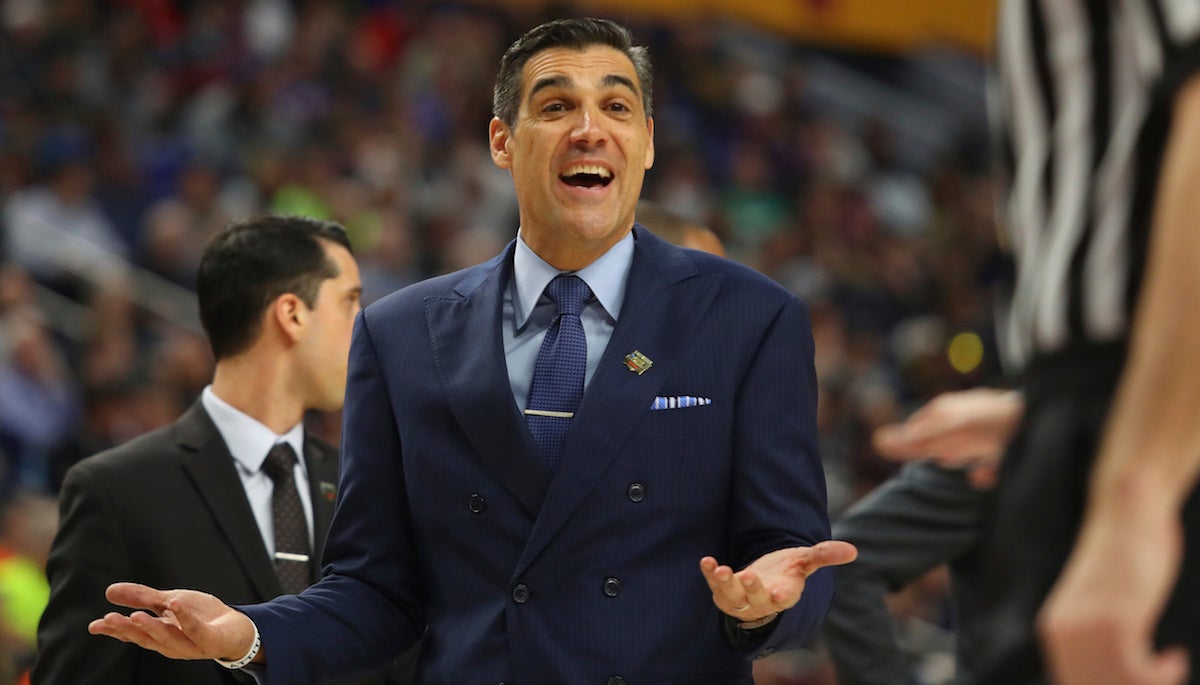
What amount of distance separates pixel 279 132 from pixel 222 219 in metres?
1.76

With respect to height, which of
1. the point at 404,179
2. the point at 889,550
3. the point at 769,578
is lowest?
the point at 889,550

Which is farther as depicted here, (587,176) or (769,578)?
(587,176)

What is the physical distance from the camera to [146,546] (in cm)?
374

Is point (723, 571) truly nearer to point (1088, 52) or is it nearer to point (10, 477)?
point (1088, 52)

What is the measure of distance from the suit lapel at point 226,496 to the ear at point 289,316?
339mm

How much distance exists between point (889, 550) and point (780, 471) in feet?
3.77

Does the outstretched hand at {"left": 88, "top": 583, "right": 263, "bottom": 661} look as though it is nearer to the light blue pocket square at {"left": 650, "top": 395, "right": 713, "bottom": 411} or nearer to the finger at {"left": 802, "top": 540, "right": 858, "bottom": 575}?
the light blue pocket square at {"left": 650, "top": 395, "right": 713, "bottom": 411}

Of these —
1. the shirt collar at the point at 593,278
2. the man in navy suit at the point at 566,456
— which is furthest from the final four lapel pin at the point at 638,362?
the shirt collar at the point at 593,278

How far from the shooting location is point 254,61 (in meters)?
12.9

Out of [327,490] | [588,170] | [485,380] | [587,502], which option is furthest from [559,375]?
[327,490]

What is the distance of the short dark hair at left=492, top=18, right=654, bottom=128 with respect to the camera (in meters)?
3.16

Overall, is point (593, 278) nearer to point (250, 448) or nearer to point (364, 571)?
point (364, 571)

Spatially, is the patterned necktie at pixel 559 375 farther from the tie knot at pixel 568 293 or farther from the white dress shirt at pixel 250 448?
the white dress shirt at pixel 250 448

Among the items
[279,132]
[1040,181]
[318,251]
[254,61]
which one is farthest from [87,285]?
[1040,181]
